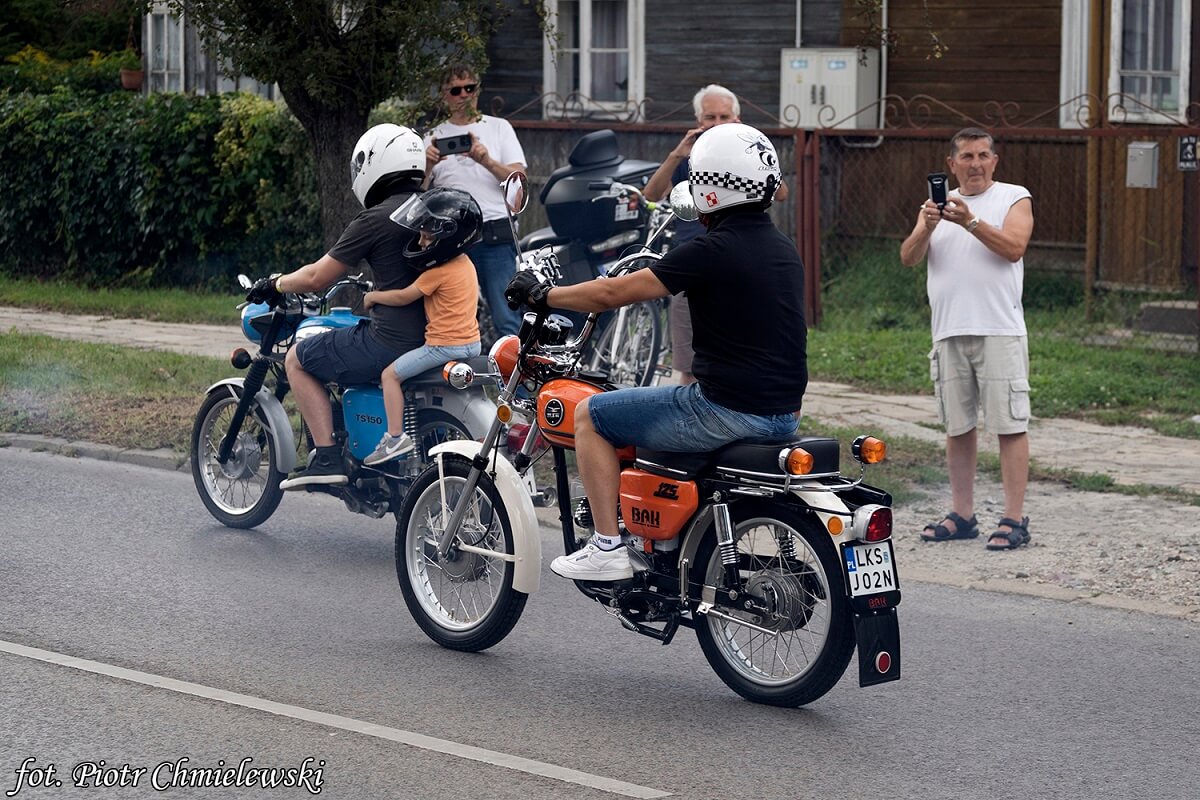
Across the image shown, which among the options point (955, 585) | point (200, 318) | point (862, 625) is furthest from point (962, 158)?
point (200, 318)

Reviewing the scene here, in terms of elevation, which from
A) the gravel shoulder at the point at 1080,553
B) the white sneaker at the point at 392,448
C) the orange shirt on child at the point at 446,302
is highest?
the orange shirt on child at the point at 446,302

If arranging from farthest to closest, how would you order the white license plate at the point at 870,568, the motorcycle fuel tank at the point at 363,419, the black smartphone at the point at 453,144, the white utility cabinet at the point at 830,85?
the white utility cabinet at the point at 830,85 → the black smartphone at the point at 453,144 → the motorcycle fuel tank at the point at 363,419 → the white license plate at the point at 870,568

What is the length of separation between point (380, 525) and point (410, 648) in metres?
2.25

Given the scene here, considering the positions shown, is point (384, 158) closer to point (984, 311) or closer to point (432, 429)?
point (432, 429)

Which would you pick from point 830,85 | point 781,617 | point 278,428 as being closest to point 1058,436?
point 278,428

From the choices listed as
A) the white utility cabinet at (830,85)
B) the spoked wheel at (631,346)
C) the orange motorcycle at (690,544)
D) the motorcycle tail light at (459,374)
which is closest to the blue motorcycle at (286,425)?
the motorcycle tail light at (459,374)

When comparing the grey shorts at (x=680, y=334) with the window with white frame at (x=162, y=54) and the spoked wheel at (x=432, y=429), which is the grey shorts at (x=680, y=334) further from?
the window with white frame at (x=162, y=54)

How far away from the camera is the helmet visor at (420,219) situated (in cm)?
762

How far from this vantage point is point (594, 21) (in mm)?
20016

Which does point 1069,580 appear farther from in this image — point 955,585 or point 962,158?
point 962,158

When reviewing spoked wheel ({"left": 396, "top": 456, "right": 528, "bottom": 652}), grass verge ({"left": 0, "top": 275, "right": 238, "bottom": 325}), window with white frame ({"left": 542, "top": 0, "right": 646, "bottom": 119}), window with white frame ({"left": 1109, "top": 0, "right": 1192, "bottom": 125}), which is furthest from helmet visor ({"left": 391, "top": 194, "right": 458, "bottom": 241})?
window with white frame ({"left": 542, "top": 0, "right": 646, "bottom": 119})

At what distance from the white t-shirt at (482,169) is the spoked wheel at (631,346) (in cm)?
108

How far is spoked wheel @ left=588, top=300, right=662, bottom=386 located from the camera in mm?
11281

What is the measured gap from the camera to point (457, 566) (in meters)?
6.54
